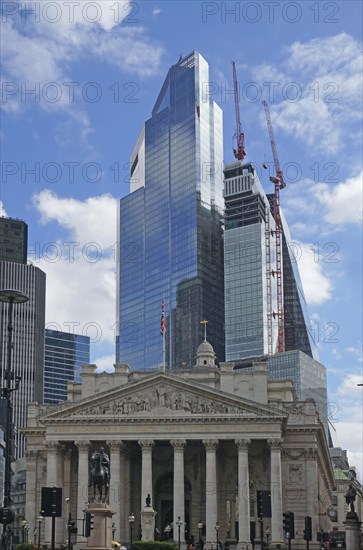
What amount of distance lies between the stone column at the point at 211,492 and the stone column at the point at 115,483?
372 inches

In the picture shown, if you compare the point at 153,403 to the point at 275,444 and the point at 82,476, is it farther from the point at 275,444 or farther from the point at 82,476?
the point at 275,444

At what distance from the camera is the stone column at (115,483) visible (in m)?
109

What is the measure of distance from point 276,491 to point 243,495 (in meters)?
Answer: 3.58

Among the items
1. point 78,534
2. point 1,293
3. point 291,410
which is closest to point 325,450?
point 291,410

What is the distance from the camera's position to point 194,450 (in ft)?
387

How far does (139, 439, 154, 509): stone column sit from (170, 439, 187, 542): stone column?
8.57ft

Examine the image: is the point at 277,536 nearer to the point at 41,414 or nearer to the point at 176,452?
the point at 176,452

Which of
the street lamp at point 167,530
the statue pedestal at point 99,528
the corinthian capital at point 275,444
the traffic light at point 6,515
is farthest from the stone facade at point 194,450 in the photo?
the traffic light at point 6,515

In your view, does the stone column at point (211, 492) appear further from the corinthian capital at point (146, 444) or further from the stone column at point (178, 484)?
the corinthian capital at point (146, 444)

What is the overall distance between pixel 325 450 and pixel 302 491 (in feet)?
99.9

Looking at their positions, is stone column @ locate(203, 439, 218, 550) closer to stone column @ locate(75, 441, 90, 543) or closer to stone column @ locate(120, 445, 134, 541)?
stone column @ locate(120, 445, 134, 541)

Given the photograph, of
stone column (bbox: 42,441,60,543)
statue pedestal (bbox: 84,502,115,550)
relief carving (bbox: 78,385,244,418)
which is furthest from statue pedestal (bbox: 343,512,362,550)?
stone column (bbox: 42,441,60,543)

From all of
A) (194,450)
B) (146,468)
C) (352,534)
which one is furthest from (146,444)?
(352,534)

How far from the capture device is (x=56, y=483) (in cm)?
11300
